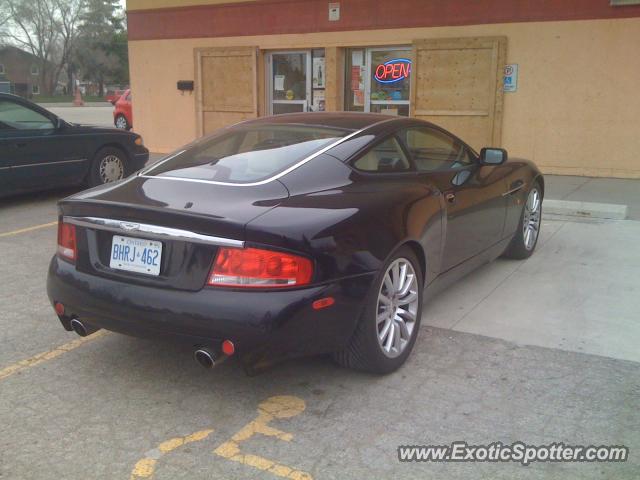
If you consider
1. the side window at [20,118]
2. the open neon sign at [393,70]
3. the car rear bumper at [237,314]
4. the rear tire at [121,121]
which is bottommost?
the car rear bumper at [237,314]

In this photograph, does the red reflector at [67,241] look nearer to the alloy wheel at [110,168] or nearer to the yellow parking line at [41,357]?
the yellow parking line at [41,357]

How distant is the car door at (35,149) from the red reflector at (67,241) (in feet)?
16.7

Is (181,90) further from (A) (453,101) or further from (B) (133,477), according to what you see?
(B) (133,477)

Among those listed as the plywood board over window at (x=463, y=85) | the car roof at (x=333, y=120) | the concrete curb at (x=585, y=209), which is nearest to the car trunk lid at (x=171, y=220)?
the car roof at (x=333, y=120)

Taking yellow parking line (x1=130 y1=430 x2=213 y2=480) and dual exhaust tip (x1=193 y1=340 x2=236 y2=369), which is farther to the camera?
dual exhaust tip (x1=193 y1=340 x2=236 y2=369)

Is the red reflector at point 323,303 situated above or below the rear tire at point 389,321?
above

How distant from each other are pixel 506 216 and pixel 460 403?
7.88 feet

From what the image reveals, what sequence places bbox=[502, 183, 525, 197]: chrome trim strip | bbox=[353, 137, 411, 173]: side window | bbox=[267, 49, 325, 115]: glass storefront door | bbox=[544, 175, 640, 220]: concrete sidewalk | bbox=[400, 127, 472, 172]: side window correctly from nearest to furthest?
1. bbox=[353, 137, 411, 173]: side window
2. bbox=[400, 127, 472, 172]: side window
3. bbox=[502, 183, 525, 197]: chrome trim strip
4. bbox=[544, 175, 640, 220]: concrete sidewalk
5. bbox=[267, 49, 325, 115]: glass storefront door

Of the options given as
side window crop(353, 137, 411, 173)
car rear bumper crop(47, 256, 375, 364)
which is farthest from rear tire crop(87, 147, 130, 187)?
car rear bumper crop(47, 256, 375, 364)

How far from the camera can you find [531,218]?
20.5 ft

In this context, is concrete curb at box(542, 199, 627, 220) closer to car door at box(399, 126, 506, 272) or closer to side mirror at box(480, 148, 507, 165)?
car door at box(399, 126, 506, 272)

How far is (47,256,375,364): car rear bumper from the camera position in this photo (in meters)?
3.10

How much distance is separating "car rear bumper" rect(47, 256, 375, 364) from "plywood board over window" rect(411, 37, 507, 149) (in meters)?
8.22

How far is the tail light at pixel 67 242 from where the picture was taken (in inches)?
144
